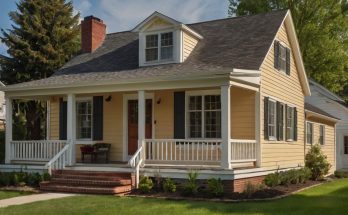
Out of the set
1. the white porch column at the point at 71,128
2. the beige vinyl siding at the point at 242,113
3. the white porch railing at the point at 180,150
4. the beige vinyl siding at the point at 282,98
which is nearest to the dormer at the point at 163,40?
the beige vinyl siding at the point at 242,113

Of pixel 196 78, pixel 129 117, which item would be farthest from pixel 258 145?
pixel 129 117

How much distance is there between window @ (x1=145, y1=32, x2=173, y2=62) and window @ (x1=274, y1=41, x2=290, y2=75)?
4011mm

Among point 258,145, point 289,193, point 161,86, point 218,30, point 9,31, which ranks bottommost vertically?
point 289,193

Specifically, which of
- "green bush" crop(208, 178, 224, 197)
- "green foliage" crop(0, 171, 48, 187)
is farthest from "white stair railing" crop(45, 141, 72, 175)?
"green bush" crop(208, 178, 224, 197)

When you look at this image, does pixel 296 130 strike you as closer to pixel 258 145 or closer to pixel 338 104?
pixel 258 145

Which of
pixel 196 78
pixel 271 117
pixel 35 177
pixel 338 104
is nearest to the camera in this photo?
pixel 196 78

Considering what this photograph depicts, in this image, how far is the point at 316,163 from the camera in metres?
22.0

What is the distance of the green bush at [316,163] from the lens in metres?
21.9

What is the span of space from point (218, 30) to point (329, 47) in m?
17.7

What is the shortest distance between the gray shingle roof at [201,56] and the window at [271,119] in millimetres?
→ 2013

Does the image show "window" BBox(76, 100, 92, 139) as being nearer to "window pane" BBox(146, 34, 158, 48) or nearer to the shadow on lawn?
"window pane" BBox(146, 34, 158, 48)

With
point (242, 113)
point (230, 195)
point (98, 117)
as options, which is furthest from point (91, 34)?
point (230, 195)

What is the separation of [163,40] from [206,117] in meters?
3.65

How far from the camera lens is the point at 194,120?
16906 millimetres
